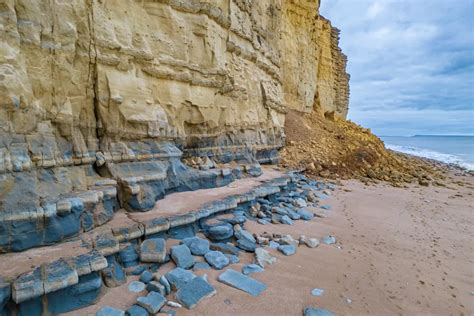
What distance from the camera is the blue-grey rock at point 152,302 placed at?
8.30 ft

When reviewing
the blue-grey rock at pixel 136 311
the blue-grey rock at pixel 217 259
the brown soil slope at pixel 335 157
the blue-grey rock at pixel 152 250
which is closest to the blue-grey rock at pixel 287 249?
the blue-grey rock at pixel 217 259

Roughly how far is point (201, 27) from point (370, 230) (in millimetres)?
5302

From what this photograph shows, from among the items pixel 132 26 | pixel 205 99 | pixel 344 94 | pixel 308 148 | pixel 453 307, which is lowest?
pixel 453 307

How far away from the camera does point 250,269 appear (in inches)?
134

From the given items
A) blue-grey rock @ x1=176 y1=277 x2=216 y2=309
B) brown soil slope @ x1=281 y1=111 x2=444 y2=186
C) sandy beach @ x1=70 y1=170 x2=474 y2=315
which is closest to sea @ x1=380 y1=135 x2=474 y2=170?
brown soil slope @ x1=281 y1=111 x2=444 y2=186

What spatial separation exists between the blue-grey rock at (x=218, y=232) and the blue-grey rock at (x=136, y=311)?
1.58m

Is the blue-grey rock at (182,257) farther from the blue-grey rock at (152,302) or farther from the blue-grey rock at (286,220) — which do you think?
the blue-grey rock at (286,220)

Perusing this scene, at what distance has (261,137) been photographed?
29.4ft

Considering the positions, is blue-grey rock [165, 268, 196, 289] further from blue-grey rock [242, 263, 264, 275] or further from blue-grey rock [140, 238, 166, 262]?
blue-grey rock [242, 263, 264, 275]

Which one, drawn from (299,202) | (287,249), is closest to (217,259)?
(287,249)

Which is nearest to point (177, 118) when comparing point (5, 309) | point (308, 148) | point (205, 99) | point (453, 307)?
point (205, 99)

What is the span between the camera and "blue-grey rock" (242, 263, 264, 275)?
3351 millimetres

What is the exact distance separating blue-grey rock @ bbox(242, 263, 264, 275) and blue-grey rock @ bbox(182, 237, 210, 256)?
56 centimetres

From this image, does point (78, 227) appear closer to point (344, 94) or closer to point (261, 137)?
point (261, 137)
